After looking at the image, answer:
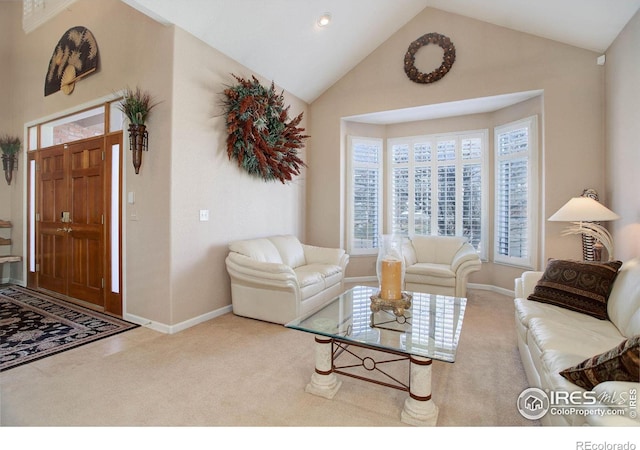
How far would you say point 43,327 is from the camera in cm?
315

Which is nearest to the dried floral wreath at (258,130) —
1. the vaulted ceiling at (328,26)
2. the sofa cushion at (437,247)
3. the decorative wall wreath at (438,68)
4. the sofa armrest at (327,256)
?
the vaulted ceiling at (328,26)

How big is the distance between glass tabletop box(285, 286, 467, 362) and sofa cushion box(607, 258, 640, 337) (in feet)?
3.08

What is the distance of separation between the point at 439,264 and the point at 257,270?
2760 millimetres

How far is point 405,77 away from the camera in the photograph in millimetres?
4715

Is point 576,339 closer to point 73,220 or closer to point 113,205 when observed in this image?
point 113,205

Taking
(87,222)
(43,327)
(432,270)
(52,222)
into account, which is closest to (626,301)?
(432,270)

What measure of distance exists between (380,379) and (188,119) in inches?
120

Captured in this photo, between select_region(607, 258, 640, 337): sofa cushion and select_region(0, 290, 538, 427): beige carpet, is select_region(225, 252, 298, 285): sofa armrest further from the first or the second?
select_region(607, 258, 640, 337): sofa cushion

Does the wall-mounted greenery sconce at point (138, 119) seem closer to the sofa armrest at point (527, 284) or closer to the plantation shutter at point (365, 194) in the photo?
the plantation shutter at point (365, 194)

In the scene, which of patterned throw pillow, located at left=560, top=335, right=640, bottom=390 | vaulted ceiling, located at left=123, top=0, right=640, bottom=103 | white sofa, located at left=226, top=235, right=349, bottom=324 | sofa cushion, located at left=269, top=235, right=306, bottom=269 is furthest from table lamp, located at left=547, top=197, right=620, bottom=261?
sofa cushion, located at left=269, top=235, right=306, bottom=269

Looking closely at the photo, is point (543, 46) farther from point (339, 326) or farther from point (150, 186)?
point (150, 186)

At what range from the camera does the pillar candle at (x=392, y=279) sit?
91.0 inches

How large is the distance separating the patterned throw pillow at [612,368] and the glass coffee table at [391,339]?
1.73 ft

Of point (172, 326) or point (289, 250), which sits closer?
point (172, 326)
